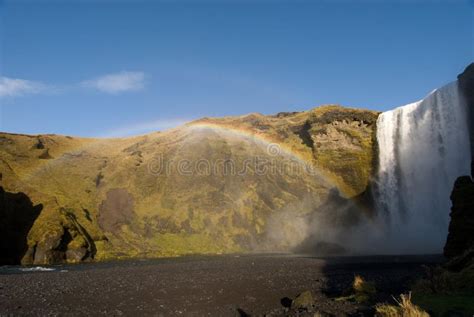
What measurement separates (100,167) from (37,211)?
31252mm

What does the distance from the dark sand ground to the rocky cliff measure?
30963 millimetres

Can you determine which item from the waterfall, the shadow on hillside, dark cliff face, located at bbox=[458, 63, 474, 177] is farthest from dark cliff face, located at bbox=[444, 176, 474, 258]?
the shadow on hillside

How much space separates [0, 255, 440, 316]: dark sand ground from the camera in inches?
856

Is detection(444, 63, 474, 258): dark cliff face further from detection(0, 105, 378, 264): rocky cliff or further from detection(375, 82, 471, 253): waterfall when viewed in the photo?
detection(0, 105, 378, 264): rocky cliff

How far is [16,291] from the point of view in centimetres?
2706

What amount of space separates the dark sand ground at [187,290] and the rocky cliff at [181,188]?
102ft

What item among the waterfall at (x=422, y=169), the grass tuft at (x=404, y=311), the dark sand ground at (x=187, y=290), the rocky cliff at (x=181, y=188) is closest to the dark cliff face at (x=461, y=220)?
the dark sand ground at (x=187, y=290)

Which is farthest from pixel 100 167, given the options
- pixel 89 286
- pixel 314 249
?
pixel 89 286

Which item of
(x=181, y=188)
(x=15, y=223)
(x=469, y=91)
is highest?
(x=469, y=91)

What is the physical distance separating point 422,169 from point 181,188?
164 ft

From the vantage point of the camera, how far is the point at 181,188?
92.2 m

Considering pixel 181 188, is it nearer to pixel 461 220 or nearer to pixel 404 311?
pixel 461 220

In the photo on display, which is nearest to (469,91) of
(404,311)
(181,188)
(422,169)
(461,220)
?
(422,169)

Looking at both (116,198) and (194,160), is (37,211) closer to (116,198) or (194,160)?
(116,198)
